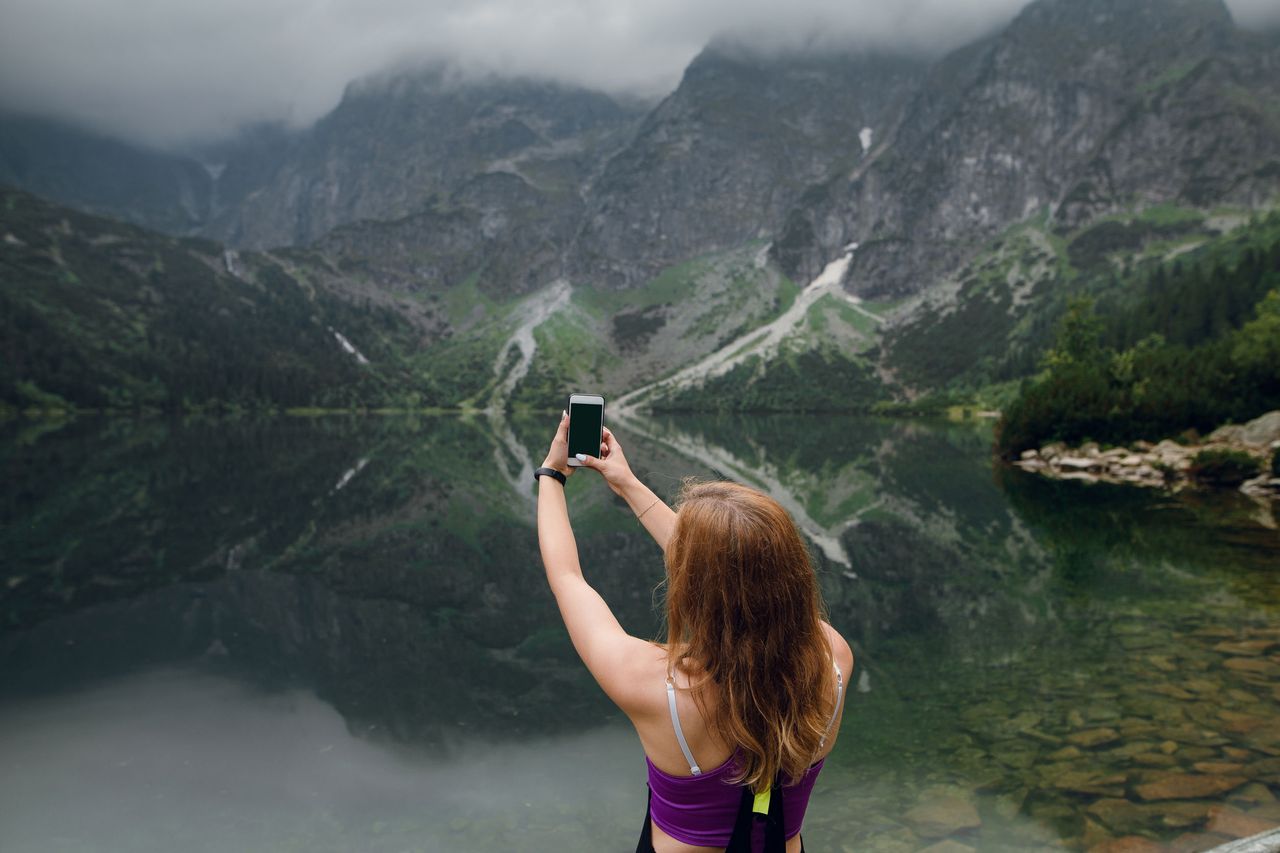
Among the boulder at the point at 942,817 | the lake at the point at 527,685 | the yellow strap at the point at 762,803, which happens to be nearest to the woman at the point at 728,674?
the yellow strap at the point at 762,803

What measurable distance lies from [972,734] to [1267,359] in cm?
4026

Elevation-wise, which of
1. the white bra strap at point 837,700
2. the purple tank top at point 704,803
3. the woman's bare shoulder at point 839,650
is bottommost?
the purple tank top at point 704,803

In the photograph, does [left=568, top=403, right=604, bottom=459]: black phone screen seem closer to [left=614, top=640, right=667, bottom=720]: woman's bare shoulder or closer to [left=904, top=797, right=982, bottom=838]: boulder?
[left=614, top=640, right=667, bottom=720]: woman's bare shoulder

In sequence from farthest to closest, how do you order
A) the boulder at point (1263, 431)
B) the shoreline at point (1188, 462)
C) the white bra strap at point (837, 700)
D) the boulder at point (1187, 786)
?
1. the boulder at point (1263, 431)
2. the shoreline at point (1188, 462)
3. the boulder at point (1187, 786)
4. the white bra strap at point (837, 700)

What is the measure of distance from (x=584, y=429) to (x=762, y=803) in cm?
165

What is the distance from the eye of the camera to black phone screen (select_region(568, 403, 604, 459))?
3.44 metres

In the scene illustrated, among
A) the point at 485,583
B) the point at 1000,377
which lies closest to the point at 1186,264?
the point at 1000,377

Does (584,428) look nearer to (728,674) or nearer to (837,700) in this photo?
(728,674)

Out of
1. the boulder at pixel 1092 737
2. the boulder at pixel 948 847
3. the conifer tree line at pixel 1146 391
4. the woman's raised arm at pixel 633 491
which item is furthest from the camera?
the conifer tree line at pixel 1146 391

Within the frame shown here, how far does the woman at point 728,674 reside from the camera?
2.54 meters

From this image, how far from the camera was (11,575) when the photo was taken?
17.8m

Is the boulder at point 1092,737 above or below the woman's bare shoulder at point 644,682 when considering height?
below

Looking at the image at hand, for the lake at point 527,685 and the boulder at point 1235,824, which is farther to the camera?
the lake at point 527,685

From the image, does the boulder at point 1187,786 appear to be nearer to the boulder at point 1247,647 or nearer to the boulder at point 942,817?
the boulder at point 942,817
